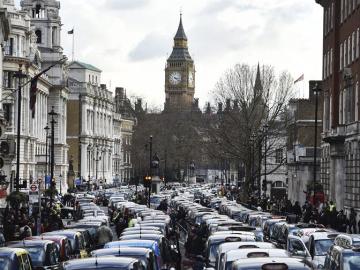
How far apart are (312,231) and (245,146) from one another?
240 ft

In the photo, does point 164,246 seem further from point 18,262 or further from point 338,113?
point 338,113

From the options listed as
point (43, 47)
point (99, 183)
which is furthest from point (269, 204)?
point (99, 183)

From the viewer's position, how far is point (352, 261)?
62.1ft

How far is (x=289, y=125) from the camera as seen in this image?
351 ft

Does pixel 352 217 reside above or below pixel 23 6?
below

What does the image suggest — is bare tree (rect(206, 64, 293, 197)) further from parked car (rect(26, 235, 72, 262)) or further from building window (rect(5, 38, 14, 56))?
parked car (rect(26, 235, 72, 262))

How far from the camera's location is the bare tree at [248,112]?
4085 inches

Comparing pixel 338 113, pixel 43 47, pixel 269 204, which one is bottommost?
pixel 269 204

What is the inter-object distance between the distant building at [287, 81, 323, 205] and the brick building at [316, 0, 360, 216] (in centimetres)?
921

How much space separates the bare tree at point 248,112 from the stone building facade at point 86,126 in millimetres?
60332

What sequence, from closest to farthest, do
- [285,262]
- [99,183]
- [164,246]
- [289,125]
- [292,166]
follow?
[285,262], [164,246], [292,166], [289,125], [99,183]

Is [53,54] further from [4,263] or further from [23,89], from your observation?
[4,263]

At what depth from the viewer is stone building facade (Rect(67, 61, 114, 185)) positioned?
177550 millimetres

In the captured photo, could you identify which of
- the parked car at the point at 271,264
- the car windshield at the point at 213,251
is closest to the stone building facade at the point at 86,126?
the car windshield at the point at 213,251
